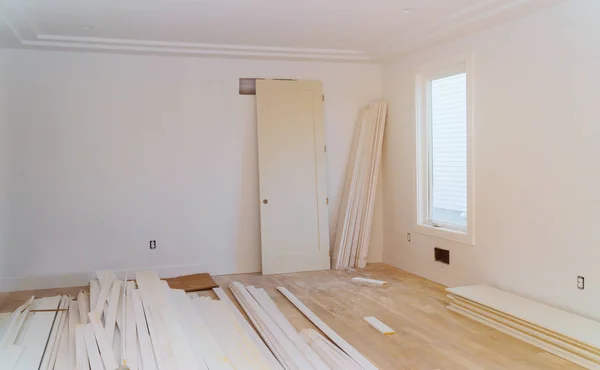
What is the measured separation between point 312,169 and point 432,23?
2.44 m

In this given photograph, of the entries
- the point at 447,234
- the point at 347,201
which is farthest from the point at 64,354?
the point at 347,201

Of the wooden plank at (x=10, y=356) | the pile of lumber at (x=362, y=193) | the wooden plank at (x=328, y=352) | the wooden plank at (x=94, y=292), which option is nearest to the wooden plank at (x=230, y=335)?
the wooden plank at (x=328, y=352)

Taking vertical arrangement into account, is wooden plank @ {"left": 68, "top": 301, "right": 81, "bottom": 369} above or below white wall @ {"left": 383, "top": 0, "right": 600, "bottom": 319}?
below

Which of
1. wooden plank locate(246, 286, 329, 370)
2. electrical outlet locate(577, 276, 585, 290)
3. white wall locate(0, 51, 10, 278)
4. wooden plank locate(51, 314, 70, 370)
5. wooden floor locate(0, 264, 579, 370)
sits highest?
white wall locate(0, 51, 10, 278)

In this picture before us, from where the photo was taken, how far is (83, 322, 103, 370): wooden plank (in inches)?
126

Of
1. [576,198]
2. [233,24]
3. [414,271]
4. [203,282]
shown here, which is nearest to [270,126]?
[233,24]

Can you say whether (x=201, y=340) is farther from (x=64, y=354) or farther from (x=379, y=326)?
(x=379, y=326)

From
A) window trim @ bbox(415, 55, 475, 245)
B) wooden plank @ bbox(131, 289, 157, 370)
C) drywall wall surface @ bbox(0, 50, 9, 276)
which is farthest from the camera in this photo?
drywall wall surface @ bbox(0, 50, 9, 276)

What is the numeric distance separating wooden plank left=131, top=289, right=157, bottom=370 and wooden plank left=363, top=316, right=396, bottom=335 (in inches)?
71.6

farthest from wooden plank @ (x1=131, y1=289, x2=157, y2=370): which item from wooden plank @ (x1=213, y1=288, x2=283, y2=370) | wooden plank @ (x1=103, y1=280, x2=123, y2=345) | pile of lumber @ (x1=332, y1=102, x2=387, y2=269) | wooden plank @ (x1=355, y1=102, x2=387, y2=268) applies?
wooden plank @ (x1=355, y1=102, x2=387, y2=268)

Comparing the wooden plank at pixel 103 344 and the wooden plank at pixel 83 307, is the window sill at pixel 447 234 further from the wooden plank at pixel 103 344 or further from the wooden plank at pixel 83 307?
the wooden plank at pixel 83 307

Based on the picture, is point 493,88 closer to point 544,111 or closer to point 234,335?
point 544,111

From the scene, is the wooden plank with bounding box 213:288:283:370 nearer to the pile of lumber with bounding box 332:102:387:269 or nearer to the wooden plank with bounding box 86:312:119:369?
the wooden plank with bounding box 86:312:119:369

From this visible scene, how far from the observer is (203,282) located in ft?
18.7
